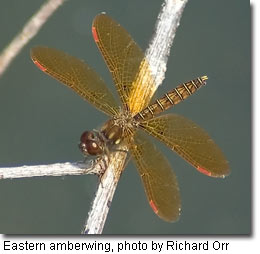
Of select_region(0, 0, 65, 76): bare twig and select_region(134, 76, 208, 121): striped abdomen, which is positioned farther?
select_region(134, 76, 208, 121): striped abdomen

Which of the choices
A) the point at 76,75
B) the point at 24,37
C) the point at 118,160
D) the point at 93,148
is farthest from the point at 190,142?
the point at 24,37

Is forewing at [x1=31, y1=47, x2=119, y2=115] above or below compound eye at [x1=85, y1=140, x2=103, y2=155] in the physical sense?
above

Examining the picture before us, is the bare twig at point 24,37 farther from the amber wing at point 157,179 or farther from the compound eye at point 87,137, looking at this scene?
the amber wing at point 157,179

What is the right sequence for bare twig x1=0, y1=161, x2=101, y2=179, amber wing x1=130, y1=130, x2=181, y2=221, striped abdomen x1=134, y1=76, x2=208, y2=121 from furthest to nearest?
striped abdomen x1=134, y1=76, x2=208, y2=121, amber wing x1=130, y1=130, x2=181, y2=221, bare twig x1=0, y1=161, x2=101, y2=179

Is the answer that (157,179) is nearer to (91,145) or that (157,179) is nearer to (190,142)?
(190,142)

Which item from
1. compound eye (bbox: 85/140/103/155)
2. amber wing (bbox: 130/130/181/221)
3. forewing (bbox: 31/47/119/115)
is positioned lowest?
amber wing (bbox: 130/130/181/221)

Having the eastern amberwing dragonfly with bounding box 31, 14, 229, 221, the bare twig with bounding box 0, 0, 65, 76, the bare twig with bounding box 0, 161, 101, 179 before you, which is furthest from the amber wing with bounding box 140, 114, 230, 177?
the bare twig with bounding box 0, 0, 65, 76

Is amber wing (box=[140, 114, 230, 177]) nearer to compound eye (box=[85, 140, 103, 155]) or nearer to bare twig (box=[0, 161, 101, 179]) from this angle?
compound eye (box=[85, 140, 103, 155])

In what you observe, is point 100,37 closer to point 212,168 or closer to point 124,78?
point 124,78

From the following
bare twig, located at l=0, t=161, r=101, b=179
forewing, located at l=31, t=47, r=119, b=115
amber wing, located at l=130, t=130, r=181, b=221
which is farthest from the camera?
forewing, located at l=31, t=47, r=119, b=115
